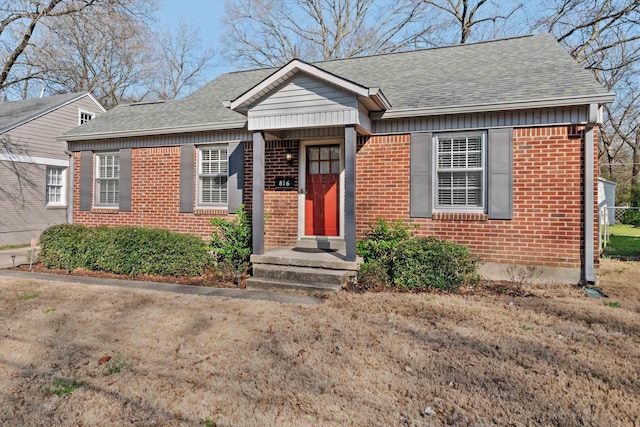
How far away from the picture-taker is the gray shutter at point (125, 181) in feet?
32.3

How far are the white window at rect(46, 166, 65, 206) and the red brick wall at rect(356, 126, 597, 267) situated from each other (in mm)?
14636

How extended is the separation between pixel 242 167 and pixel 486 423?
23.4ft

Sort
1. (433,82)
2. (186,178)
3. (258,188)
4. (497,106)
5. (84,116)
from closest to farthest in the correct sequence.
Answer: (497,106), (258,188), (433,82), (186,178), (84,116)

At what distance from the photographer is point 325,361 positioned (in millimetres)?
3740

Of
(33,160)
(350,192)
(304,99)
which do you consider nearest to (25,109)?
(33,160)

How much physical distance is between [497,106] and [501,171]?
1.12m

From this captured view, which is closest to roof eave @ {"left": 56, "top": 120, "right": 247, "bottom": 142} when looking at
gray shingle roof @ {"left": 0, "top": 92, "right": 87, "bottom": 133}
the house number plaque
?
the house number plaque

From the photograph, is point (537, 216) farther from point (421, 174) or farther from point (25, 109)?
point (25, 109)

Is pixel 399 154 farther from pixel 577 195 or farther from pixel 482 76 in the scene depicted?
pixel 577 195

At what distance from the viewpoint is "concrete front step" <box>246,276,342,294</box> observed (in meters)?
6.33

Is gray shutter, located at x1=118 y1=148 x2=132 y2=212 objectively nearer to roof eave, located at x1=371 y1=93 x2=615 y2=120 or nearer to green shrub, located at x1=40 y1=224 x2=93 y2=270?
green shrub, located at x1=40 y1=224 x2=93 y2=270

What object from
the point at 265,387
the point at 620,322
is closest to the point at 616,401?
the point at 620,322

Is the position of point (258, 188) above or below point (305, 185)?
below

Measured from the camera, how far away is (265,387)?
3.25 m
